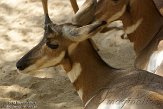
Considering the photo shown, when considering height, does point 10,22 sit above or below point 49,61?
below

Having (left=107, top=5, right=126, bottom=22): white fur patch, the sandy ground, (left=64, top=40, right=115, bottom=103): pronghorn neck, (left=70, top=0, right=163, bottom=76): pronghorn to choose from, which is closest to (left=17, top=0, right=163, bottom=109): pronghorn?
(left=64, top=40, right=115, bottom=103): pronghorn neck

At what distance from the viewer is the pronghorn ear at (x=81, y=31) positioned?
3.84m

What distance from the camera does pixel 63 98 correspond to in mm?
5473

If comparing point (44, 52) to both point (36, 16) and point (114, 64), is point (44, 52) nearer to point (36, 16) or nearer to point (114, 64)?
point (114, 64)

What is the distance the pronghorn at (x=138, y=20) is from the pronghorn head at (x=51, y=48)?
52 cm

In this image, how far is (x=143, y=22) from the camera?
5199 mm

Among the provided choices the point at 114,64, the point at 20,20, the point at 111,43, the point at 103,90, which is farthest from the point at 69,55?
the point at 20,20

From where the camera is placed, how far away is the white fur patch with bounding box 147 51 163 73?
4.76 meters

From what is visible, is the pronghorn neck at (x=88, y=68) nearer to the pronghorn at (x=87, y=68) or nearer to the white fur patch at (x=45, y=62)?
the pronghorn at (x=87, y=68)

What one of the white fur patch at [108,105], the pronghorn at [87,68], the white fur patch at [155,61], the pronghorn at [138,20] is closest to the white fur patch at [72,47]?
the pronghorn at [87,68]

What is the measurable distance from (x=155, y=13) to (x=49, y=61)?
4.83 ft

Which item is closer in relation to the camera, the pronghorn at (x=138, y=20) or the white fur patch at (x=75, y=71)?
the white fur patch at (x=75, y=71)

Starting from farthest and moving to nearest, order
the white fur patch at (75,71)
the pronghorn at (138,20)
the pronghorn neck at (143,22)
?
the pronghorn neck at (143,22) → the pronghorn at (138,20) → the white fur patch at (75,71)

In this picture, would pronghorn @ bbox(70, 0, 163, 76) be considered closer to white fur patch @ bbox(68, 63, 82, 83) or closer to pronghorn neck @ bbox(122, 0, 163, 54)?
pronghorn neck @ bbox(122, 0, 163, 54)
